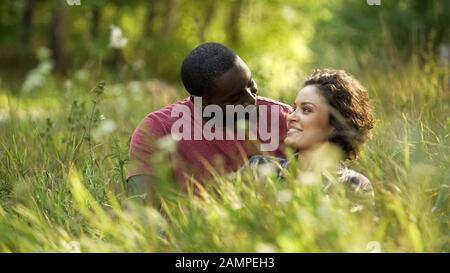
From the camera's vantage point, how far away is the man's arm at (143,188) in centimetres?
422

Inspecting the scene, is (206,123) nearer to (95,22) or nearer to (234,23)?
Result: (95,22)

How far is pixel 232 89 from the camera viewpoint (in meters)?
4.42

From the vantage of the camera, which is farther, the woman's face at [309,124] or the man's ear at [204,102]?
the man's ear at [204,102]

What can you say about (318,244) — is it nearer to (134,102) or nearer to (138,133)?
(138,133)

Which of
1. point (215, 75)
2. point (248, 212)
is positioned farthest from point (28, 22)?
point (248, 212)

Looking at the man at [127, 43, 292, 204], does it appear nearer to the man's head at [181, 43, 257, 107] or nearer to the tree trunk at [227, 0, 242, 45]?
the man's head at [181, 43, 257, 107]

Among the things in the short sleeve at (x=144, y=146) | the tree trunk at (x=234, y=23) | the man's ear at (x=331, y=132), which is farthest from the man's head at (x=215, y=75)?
the tree trunk at (x=234, y=23)

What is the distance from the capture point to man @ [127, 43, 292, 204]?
4359mm

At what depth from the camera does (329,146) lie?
4.04 metres

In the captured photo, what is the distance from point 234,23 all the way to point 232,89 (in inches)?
1102

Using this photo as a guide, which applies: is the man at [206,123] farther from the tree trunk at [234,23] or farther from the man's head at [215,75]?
the tree trunk at [234,23]

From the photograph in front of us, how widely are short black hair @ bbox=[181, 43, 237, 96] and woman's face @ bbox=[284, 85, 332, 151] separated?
483mm

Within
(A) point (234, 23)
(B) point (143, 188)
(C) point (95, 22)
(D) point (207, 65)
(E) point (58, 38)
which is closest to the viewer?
(B) point (143, 188)
